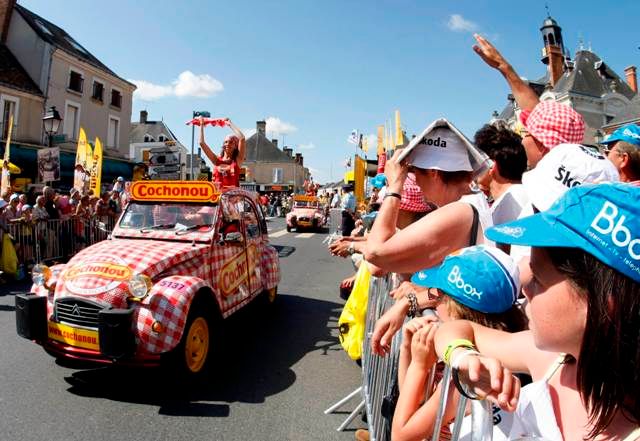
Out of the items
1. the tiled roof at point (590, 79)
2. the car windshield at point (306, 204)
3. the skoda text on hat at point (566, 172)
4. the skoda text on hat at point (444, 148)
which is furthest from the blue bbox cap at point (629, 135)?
the tiled roof at point (590, 79)

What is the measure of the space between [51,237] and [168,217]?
20.7ft

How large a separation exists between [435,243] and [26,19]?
3094 cm

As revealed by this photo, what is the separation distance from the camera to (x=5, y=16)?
81.5 feet

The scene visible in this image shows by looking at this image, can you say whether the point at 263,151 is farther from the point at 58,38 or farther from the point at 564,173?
the point at 564,173

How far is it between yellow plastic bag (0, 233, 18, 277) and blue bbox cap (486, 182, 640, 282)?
9.77 m

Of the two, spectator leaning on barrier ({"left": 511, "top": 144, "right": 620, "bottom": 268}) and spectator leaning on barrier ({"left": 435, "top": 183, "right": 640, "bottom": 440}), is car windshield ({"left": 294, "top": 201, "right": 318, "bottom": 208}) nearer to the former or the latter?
spectator leaning on barrier ({"left": 511, "top": 144, "right": 620, "bottom": 268})

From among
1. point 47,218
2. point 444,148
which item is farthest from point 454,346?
point 47,218

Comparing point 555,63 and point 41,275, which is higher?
point 555,63

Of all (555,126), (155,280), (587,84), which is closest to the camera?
(555,126)

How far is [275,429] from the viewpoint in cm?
320

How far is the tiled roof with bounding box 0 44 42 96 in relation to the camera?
22438 mm

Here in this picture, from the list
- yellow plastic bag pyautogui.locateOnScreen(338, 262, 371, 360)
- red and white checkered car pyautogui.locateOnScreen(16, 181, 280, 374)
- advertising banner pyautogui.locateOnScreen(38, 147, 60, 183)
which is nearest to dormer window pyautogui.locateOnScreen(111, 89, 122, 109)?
advertising banner pyautogui.locateOnScreen(38, 147, 60, 183)

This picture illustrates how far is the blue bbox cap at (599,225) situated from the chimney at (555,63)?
50.2 metres

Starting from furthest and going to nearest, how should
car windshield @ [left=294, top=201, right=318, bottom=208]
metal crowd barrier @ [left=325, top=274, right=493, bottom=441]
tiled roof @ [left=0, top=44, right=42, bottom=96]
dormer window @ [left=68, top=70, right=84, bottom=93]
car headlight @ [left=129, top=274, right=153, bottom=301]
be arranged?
dormer window @ [left=68, top=70, right=84, bottom=93] → tiled roof @ [left=0, top=44, right=42, bottom=96] → car windshield @ [left=294, top=201, right=318, bottom=208] → car headlight @ [left=129, top=274, right=153, bottom=301] → metal crowd barrier @ [left=325, top=274, right=493, bottom=441]
